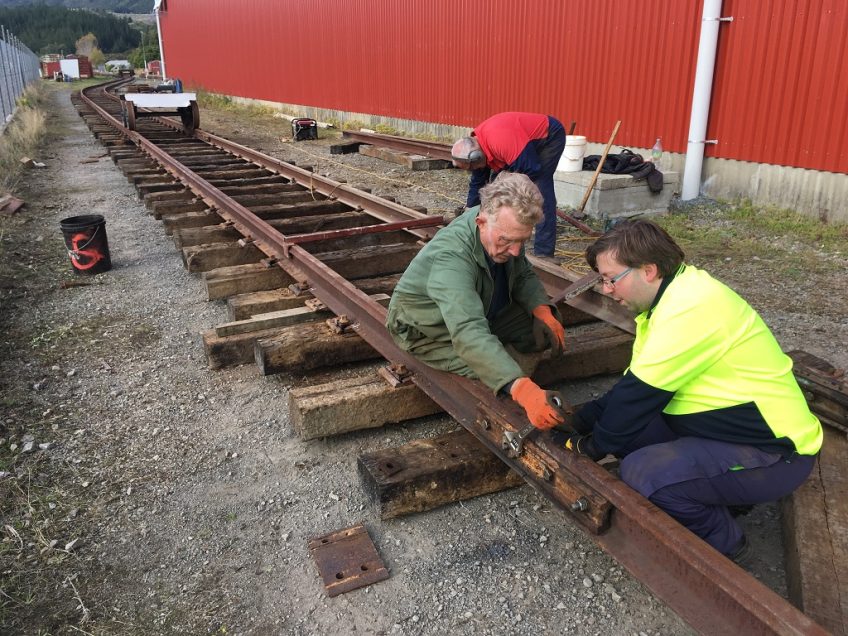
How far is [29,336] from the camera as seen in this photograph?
4.64 metres

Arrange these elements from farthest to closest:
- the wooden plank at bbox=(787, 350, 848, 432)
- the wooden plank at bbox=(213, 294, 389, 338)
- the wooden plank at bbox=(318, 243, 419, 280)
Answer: the wooden plank at bbox=(318, 243, 419, 280) → the wooden plank at bbox=(213, 294, 389, 338) → the wooden plank at bbox=(787, 350, 848, 432)

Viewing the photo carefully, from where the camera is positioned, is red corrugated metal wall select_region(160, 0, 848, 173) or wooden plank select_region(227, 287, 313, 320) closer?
wooden plank select_region(227, 287, 313, 320)

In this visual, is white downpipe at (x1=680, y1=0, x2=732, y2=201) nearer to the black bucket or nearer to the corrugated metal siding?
the corrugated metal siding

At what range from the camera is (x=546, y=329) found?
3.36 m

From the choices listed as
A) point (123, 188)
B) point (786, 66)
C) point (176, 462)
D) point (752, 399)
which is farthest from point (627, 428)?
point (123, 188)

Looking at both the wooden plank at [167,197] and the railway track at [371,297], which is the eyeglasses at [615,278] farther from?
the wooden plank at [167,197]

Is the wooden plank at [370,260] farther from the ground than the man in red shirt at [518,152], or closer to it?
closer to it

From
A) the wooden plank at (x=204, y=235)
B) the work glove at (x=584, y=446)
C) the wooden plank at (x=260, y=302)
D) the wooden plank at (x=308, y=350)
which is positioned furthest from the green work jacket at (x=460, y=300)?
the wooden plank at (x=204, y=235)

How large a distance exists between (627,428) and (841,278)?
4.74m

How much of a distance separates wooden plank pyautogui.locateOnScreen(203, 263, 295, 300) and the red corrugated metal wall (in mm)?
6137

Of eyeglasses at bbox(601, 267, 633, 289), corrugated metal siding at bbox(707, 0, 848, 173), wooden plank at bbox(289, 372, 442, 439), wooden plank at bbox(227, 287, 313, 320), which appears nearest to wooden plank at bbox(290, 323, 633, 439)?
wooden plank at bbox(289, 372, 442, 439)

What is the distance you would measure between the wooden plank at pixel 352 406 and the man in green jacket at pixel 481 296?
A: 25 centimetres

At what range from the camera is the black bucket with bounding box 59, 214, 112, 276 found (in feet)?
19.0

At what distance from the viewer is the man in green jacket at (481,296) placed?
2604 mm
